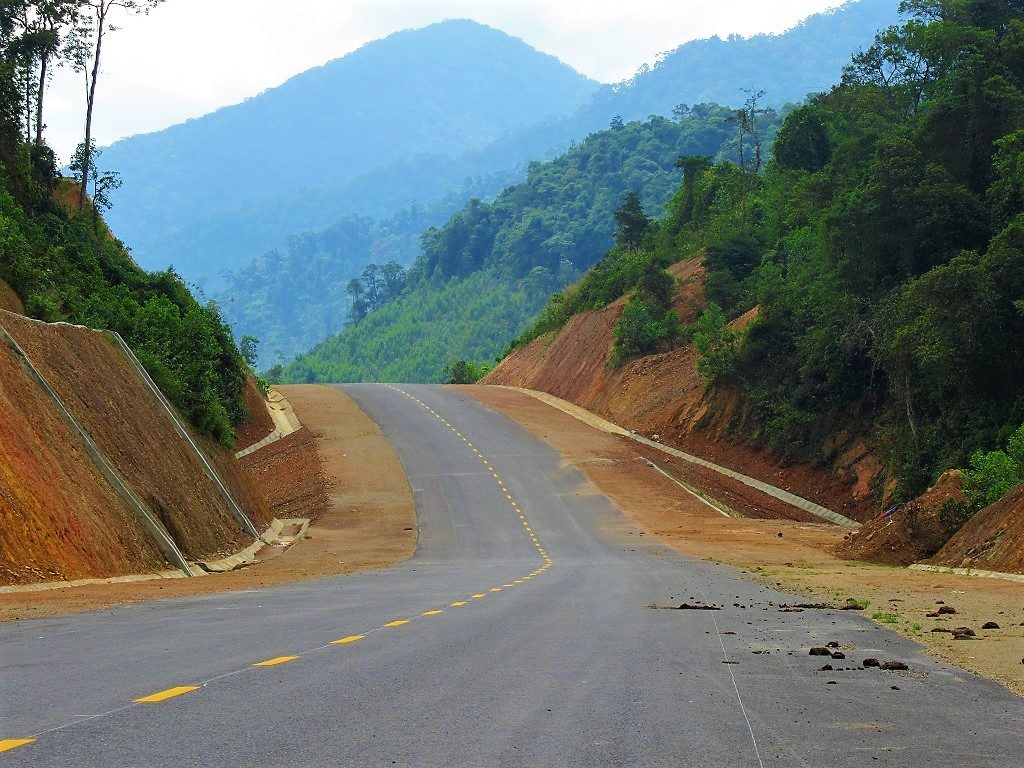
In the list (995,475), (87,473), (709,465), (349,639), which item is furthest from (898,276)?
(349,639)

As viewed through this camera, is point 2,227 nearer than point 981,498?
No

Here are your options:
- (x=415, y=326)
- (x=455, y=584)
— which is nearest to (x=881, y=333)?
(x=455, y=584)

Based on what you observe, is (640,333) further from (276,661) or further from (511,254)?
(511,254)

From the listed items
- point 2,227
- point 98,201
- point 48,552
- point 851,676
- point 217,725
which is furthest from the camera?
point 98,201

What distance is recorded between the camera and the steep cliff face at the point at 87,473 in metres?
21.7

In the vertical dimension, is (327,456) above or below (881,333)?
below

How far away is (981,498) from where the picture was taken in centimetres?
3148

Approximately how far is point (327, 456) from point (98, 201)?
69.0ft

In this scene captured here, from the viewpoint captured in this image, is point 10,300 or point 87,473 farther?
point 10,300

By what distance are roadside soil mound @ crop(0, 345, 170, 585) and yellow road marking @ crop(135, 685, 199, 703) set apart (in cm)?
1234

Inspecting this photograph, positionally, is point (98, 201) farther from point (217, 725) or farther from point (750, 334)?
point (217, 725)

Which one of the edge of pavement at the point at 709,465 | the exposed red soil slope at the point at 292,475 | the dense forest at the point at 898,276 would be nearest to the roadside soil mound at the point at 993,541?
the dense forest at the point at 898,276

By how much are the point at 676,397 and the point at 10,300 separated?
124 ft

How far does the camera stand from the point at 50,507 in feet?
Answer: 74.0
